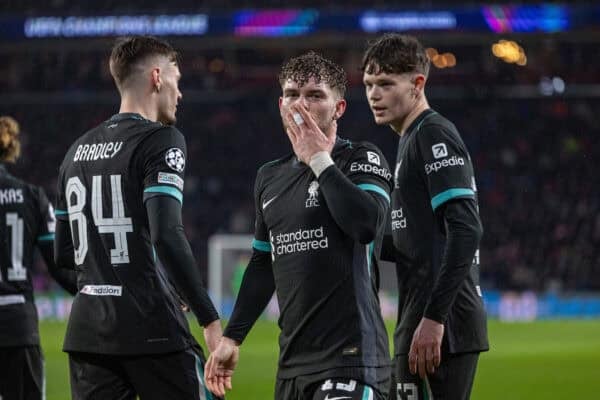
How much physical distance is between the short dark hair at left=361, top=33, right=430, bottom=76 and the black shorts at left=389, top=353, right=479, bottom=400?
49.8 inches

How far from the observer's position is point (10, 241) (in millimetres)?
6137

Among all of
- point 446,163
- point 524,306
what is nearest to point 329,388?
point 446,163

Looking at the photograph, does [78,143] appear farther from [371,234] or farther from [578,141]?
[578,141]

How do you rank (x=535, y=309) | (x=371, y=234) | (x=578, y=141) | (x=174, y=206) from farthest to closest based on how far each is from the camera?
(x=578, y=141), (x=535, y=309), (x=174, y=206), (x=371, y=234)

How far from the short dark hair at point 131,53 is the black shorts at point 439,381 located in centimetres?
168

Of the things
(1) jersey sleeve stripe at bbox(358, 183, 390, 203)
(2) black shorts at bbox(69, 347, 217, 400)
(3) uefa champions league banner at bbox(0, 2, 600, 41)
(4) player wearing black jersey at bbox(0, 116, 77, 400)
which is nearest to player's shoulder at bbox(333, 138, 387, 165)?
(1) jersey sleeve stripe at bbox(358, 183, 390, 203)

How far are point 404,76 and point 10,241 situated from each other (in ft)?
9.38

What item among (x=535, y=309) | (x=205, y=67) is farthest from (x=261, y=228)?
(x=205, y=67)

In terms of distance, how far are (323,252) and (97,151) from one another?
111 cm

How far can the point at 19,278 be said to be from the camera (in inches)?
241

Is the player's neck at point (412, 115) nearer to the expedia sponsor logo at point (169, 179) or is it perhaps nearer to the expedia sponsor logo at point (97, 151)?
the expedia sponsor logo at point (169, 179)

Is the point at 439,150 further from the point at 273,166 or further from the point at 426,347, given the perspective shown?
the point at 426,347

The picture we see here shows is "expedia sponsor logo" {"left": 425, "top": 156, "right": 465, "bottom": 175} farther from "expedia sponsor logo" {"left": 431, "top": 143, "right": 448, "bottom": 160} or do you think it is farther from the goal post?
the goal post

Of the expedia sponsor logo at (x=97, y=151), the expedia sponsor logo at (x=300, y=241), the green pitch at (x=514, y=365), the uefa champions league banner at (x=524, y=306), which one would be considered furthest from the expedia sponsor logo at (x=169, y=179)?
the uefa champions league banner at (x=524, y=306)
